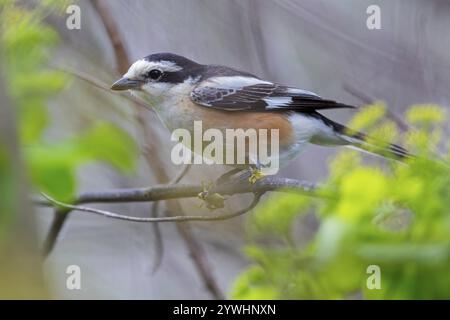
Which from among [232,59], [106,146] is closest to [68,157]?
[106,146]

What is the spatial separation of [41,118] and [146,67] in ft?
1.50

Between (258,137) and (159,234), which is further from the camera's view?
(159,234)

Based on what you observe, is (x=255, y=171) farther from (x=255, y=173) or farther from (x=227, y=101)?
(x=227, y=101)

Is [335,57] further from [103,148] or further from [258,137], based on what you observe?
[103,148]

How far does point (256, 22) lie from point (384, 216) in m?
0.94

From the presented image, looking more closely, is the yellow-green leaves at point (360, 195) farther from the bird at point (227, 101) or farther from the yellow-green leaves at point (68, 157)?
the bird at point (227, 101)

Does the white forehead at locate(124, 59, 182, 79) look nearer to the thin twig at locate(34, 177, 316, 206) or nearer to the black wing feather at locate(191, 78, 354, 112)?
the black wing feather at locate(191, 78, 354, 112)

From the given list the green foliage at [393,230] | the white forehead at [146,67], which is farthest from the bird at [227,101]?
the green foliage at [393,230]

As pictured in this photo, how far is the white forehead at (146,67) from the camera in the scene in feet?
6.03

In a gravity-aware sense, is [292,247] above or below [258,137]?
below

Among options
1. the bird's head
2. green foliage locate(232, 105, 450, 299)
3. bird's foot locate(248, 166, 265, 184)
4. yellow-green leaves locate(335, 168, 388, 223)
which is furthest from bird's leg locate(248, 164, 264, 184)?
yellow-green leaves locate(335, 168, 388, 223)

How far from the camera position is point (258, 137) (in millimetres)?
1909
